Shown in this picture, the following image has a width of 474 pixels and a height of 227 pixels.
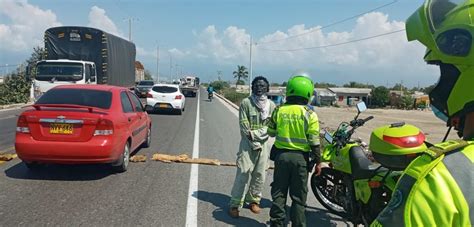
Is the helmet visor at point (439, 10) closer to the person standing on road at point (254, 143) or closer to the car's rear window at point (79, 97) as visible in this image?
the person standing on road at point (254, 143)

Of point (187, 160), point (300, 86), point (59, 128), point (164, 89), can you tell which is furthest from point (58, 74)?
point (300, 86)

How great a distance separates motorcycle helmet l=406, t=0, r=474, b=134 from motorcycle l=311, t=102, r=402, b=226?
284cm

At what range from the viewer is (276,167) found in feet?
15.1

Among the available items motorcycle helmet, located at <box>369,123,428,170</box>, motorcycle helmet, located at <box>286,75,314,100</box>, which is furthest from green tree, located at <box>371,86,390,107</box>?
motorcycle helmet, located at <box>369,123,428,170</box>

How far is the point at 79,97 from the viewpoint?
7457mm

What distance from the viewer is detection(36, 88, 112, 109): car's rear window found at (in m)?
7.25

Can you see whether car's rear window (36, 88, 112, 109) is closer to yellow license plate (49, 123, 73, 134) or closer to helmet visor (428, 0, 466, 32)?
yellow license plate (49, 123, 73, 134)

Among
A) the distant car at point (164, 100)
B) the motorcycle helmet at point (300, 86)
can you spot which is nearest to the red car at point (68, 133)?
the motorcycle helmet at point (300, 86)

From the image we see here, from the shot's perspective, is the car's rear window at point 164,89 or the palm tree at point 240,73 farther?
the palm tree at point 240,73

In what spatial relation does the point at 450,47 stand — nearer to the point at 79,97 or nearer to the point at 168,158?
the point at 79,97

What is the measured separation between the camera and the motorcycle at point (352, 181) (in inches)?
158

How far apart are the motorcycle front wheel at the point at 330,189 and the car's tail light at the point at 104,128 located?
3498 mm

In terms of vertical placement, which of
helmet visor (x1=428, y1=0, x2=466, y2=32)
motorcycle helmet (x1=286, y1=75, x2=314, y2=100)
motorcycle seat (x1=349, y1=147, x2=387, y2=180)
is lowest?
motorcycle seat (x1=349, y1=147, x2=387, y2=180)

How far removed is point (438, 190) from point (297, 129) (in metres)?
3.56
